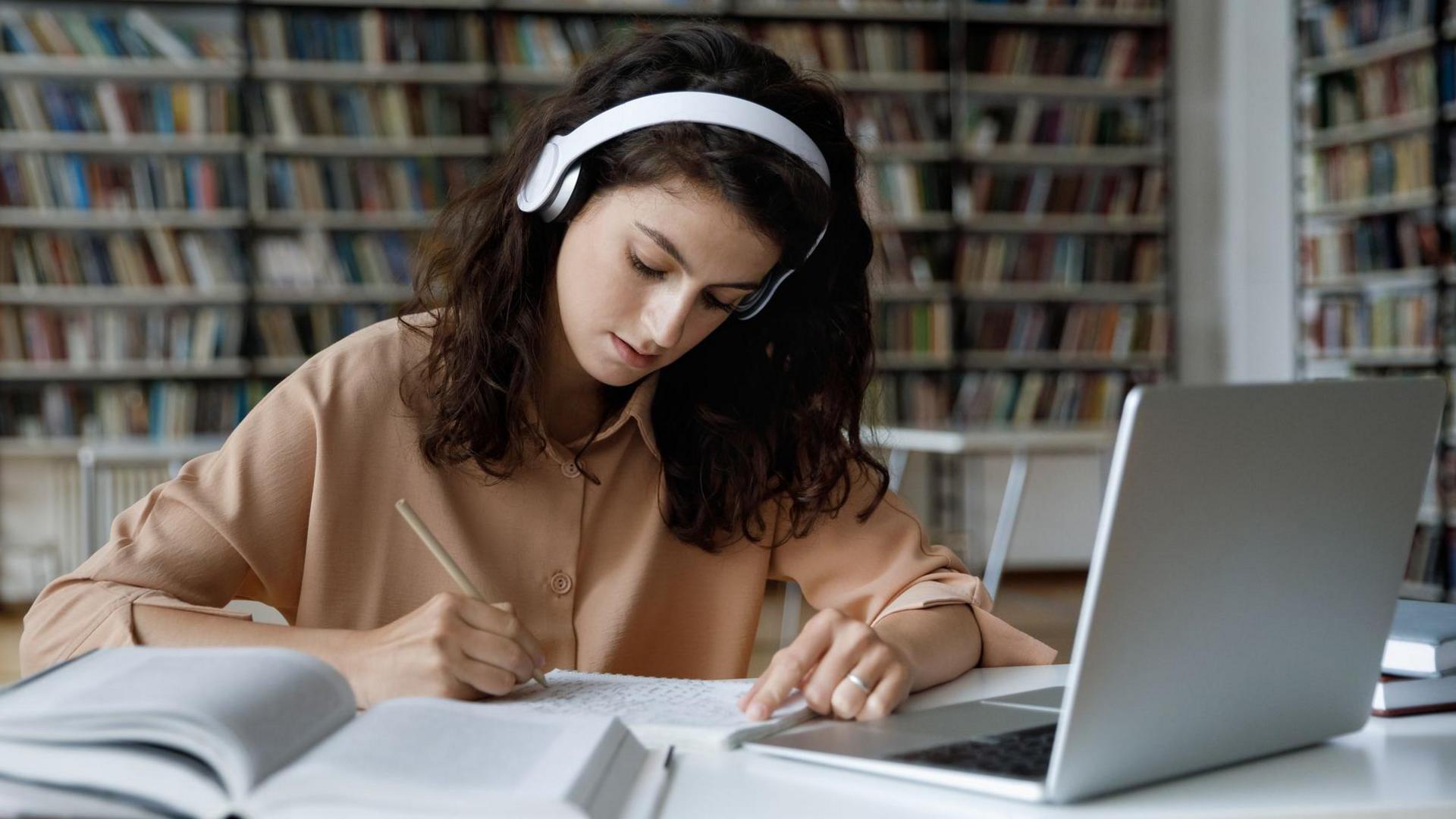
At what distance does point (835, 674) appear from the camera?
0.86m

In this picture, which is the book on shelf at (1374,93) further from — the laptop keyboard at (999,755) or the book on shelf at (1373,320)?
the laptop keyboard at (999,755)

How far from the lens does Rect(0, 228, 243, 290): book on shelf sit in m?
4.86

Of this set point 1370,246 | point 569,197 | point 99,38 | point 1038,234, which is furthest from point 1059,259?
point 569,197

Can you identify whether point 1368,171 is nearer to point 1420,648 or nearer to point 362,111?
point 362,111

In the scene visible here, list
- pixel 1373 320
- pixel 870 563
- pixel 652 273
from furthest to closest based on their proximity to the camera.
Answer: pixel 1373 320
pixel 870 563
pixel 652 273

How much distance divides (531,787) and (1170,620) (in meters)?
0.31

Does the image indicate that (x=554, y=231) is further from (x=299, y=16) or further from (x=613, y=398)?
(x=299, y=16)

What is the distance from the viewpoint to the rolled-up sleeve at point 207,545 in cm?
99

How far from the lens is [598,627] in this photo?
1251mm

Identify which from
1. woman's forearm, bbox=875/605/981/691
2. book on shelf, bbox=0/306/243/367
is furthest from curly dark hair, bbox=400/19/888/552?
book on shelf, bbox=0/306/243/367

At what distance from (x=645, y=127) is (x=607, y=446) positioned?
32 cm

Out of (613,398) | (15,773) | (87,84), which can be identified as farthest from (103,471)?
(15,773)

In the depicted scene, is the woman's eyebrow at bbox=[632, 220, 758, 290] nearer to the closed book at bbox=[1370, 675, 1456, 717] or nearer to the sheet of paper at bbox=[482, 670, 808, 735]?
the sheet of paper at bbox=[482, 670, 808, 735]

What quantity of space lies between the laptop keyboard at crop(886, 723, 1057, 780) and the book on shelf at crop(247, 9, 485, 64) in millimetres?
4703
